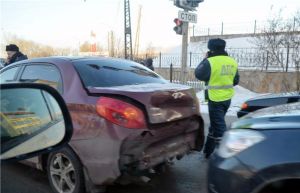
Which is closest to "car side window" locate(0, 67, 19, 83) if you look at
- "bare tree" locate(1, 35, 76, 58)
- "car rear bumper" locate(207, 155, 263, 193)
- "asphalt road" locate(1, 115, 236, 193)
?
"asphalt road" locate(1, 115, 236, 193)

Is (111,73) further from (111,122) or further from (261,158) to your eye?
(261,158)

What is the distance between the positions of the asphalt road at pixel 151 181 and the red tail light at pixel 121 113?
1.02 metres

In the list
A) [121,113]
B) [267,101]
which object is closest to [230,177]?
[121,113]

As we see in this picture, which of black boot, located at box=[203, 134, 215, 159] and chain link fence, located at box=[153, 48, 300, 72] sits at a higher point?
→ chain link fence, located at box=[153, 48, 300, 72]

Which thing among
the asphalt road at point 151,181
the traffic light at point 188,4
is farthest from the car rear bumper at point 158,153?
the traffic light at point 188,4

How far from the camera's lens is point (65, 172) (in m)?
4.21

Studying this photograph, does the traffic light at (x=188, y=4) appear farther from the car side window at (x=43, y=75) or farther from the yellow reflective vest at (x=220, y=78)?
the car side window at (x=43, y=75)

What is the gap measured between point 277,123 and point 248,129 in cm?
21

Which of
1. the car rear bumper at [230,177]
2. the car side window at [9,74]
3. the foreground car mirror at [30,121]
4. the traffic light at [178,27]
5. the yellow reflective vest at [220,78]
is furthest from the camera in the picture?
the traffic light at [178,27]

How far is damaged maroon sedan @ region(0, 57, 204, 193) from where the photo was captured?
383 cm

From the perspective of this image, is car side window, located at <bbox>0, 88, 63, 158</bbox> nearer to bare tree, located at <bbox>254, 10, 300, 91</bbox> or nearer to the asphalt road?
the asphalt road

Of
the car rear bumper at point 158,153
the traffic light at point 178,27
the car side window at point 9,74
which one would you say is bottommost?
the car rear bumper at point 158,153

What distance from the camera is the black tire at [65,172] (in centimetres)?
403

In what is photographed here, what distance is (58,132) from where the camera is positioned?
2146mm
